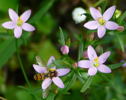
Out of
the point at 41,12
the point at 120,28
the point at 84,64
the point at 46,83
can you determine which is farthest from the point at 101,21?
the point at 41,12

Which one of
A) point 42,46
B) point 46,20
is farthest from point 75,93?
point 46,20

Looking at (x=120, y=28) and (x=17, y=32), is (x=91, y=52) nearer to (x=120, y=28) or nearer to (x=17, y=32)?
(x=120, y=28)

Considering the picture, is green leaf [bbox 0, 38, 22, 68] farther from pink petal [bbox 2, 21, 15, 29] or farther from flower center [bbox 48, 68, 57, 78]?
flower center [bbox 48, 68, 57, 78]

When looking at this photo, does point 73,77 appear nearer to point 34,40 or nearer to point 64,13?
point 34,40

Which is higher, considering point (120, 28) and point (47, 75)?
point (120, 28)

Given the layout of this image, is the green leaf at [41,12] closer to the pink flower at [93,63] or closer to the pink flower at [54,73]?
the pink flower at [54,73]
